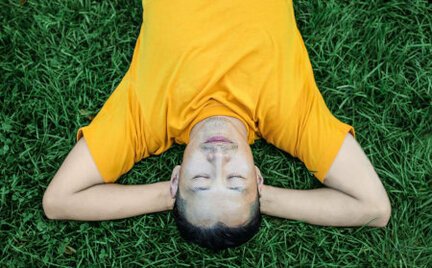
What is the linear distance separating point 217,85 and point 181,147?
824 millimetres

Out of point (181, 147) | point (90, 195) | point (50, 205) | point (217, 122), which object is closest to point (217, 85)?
point (217, 122)

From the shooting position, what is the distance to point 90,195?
365cm

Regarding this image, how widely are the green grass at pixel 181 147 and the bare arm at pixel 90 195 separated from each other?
0.25m

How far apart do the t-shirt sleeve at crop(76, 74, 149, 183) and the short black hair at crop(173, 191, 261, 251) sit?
0.54m

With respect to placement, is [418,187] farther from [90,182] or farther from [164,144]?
[90,182]

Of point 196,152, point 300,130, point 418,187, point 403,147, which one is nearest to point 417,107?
point 403,147

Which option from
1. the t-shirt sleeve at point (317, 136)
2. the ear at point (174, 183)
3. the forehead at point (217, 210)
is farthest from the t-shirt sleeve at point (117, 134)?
the t-shirt sleeve at point (317, 136)

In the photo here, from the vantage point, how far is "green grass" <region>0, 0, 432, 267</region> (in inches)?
155

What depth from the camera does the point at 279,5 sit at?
366 centimetres

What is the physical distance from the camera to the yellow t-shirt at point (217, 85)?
3477mm

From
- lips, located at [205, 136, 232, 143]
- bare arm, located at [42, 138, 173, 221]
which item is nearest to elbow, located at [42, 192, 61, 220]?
bare arm, located at [42, 138, 173, 221]

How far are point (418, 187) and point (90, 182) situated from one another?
2.51 metres

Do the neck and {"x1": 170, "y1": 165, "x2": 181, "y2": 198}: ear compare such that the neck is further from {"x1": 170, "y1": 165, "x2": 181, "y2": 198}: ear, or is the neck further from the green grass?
the green grass

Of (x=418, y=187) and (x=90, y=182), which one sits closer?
(x=90, y=182)
